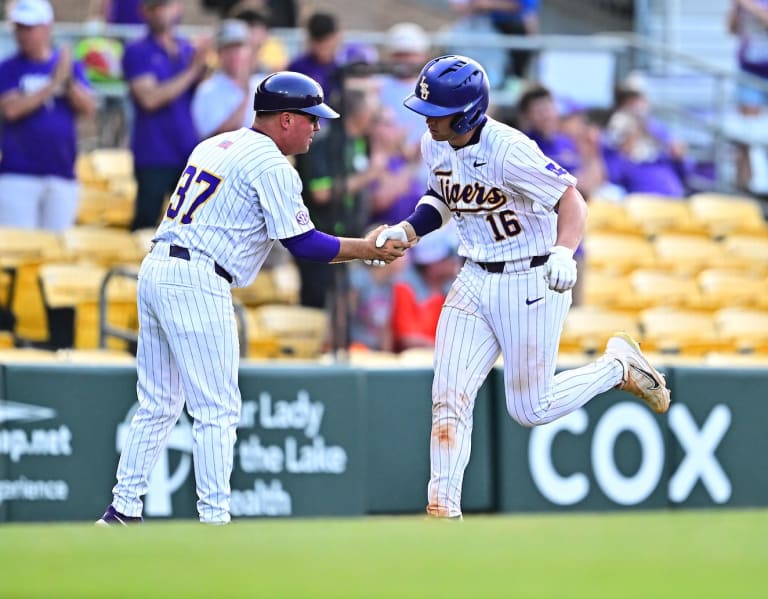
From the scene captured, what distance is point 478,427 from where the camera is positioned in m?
9.91

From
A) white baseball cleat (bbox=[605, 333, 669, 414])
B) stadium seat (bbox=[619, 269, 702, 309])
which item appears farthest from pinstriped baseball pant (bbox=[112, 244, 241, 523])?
stadium seat (bbox=[619, 269, 702, 309])

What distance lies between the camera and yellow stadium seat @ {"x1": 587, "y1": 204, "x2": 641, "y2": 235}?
42.1 ft

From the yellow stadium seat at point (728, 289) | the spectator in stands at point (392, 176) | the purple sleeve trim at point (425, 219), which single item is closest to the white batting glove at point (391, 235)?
the purple sleeve trim at point (425, 219)

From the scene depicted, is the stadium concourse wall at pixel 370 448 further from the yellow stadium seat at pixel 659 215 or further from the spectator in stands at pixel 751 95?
the spectator in stands at pixel 751 95

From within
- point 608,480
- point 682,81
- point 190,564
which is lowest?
point 608,480

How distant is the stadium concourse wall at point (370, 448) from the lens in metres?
9.16

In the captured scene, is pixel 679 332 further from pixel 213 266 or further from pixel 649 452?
pixel 213 266

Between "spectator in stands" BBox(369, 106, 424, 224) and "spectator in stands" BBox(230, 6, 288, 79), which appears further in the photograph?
"spectator in stands" BBox(230, 6, 288, 79)

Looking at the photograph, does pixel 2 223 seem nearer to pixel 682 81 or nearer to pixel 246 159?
pixel 246 159

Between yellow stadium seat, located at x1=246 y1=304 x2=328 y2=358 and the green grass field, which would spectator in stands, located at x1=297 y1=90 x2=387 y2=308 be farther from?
the green grass field

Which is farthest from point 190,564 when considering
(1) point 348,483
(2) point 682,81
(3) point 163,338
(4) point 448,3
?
(4) point 448,3

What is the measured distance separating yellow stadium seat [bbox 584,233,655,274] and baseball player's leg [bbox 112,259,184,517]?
6.15m

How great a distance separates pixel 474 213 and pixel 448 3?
33.5 feet

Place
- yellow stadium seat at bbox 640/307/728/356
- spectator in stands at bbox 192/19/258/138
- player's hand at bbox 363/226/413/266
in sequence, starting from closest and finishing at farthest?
1. player's hand at bbox 363/226/413/266
2. spectator in stands at bbox 192/19/258/138
3. yellow stadium seat at bbox 640/307/728/356
